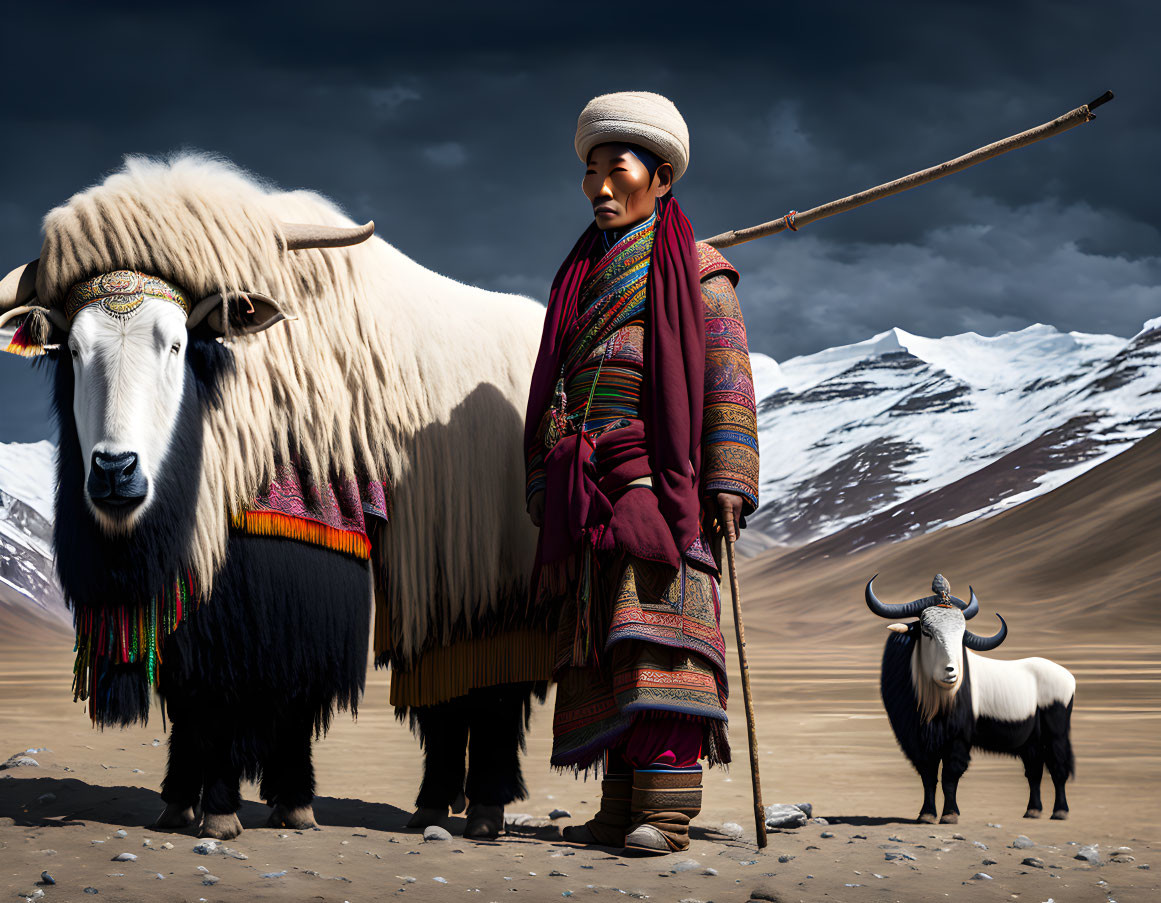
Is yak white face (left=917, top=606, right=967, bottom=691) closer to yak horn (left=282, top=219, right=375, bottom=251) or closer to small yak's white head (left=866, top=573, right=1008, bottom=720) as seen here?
small yak's white head (left=866, top=573, right=1008, bottom=720)

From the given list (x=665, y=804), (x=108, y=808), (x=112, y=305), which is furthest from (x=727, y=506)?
(x=108, y=808)

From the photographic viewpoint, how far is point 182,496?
3260 millimetres

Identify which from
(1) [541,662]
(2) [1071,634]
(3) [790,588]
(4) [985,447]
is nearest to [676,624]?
(1) [541,662]

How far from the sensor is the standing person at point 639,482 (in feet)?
10.8

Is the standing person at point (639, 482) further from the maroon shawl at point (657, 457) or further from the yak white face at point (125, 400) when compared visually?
the yak white face at point (125, 400)

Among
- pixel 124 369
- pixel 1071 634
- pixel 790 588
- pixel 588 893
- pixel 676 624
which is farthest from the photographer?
pixel 790 588

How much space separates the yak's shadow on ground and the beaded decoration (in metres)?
1.58

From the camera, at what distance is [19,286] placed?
137 inches

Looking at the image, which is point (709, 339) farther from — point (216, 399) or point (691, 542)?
point (216, 399)

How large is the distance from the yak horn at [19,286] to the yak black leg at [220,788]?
1403mm

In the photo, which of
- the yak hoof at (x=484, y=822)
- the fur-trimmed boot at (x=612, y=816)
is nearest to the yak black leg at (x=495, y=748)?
the yak hoof at (x=484, y=822)

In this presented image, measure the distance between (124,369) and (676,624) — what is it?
1717 mm

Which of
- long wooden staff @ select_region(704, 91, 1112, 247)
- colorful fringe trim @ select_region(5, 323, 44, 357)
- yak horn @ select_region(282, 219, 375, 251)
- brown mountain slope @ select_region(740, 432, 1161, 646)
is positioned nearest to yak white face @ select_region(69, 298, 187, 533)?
colorful fringe trim @ select_region(5, 323, 44, 357)

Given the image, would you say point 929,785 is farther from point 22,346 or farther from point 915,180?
point 22,346
